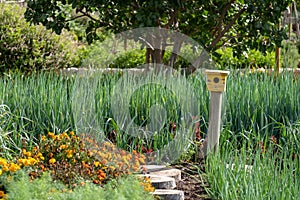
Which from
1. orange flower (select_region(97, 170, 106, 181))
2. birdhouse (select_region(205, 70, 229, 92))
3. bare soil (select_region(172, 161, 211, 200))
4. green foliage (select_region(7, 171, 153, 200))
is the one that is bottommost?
bare soil (select_region(172, 161, 211, 200))

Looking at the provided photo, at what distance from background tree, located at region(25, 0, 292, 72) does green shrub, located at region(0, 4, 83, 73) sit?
4.11 feet

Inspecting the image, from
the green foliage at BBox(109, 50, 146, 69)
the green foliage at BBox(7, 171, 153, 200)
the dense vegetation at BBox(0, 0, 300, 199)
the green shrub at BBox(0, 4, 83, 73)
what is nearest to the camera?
the green foliage at BBox(7, 171, 153, 200)

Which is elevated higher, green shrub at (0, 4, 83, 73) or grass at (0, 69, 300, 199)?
green shrub at (0, 4, 83, 73)

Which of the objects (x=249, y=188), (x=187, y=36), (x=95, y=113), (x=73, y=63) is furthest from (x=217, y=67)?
(x=249, y=188)

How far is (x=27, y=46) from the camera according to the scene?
835 centimetres

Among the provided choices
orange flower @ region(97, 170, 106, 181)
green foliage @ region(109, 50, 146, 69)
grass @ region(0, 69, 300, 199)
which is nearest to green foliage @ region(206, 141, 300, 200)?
grass @ region(0, 69, 300, 199)

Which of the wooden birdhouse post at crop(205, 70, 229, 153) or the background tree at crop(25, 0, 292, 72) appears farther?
the background tree at crop(25, 0, 292, 72)

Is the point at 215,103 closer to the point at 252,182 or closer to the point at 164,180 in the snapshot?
the point at 164,180

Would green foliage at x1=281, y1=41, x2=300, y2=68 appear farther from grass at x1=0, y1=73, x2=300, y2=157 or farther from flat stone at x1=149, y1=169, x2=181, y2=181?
flat stone at x1=149, y1=169, x2=181, y2=181

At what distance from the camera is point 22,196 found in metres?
2.92

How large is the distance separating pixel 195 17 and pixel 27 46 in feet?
8.30

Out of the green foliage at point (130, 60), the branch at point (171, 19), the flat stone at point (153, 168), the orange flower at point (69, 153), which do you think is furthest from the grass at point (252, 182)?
the green foliage at point (130, 60)

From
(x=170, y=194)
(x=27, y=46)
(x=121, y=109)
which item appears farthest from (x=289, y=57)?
(x=170, y=194)

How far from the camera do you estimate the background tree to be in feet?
20.9
